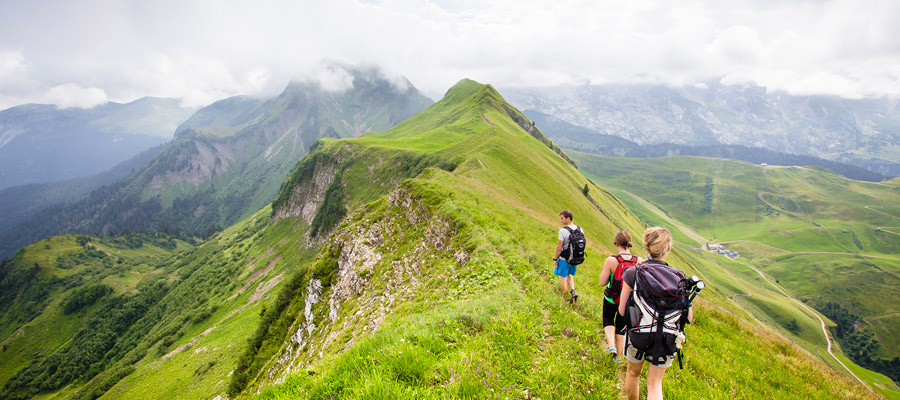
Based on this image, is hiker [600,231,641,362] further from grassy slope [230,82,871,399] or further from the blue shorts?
the blue shorts

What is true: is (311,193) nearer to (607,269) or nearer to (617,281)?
(607,269)

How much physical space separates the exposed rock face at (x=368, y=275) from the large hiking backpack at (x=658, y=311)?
1017cm

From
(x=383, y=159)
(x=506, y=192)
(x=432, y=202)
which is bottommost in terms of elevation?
(x=506, y=192)

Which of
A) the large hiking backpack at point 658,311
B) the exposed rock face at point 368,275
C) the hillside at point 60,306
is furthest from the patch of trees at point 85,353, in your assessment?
the large hiking backpack at point 658,311

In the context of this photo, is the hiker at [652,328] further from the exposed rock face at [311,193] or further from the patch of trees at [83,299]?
the patch of trees at [83,299]

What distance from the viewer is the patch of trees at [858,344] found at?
131625mm

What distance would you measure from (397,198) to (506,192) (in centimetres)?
1815

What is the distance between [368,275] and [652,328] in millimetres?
20037

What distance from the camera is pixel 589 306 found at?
9.55 meters

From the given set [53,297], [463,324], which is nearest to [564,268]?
[463,324]

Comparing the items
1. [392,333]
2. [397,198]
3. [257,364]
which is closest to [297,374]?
[392,333]

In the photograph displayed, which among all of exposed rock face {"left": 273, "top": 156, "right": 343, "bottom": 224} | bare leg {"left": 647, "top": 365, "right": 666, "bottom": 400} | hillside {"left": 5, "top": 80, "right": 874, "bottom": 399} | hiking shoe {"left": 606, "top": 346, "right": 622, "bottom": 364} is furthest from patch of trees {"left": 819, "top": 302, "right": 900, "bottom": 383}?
exposed rock face {"left": 273, "top": 156, "right": 343, "bottom": 224}

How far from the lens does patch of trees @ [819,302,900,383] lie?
13162 centimetres

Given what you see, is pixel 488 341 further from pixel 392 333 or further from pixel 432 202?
pixel 432 202
